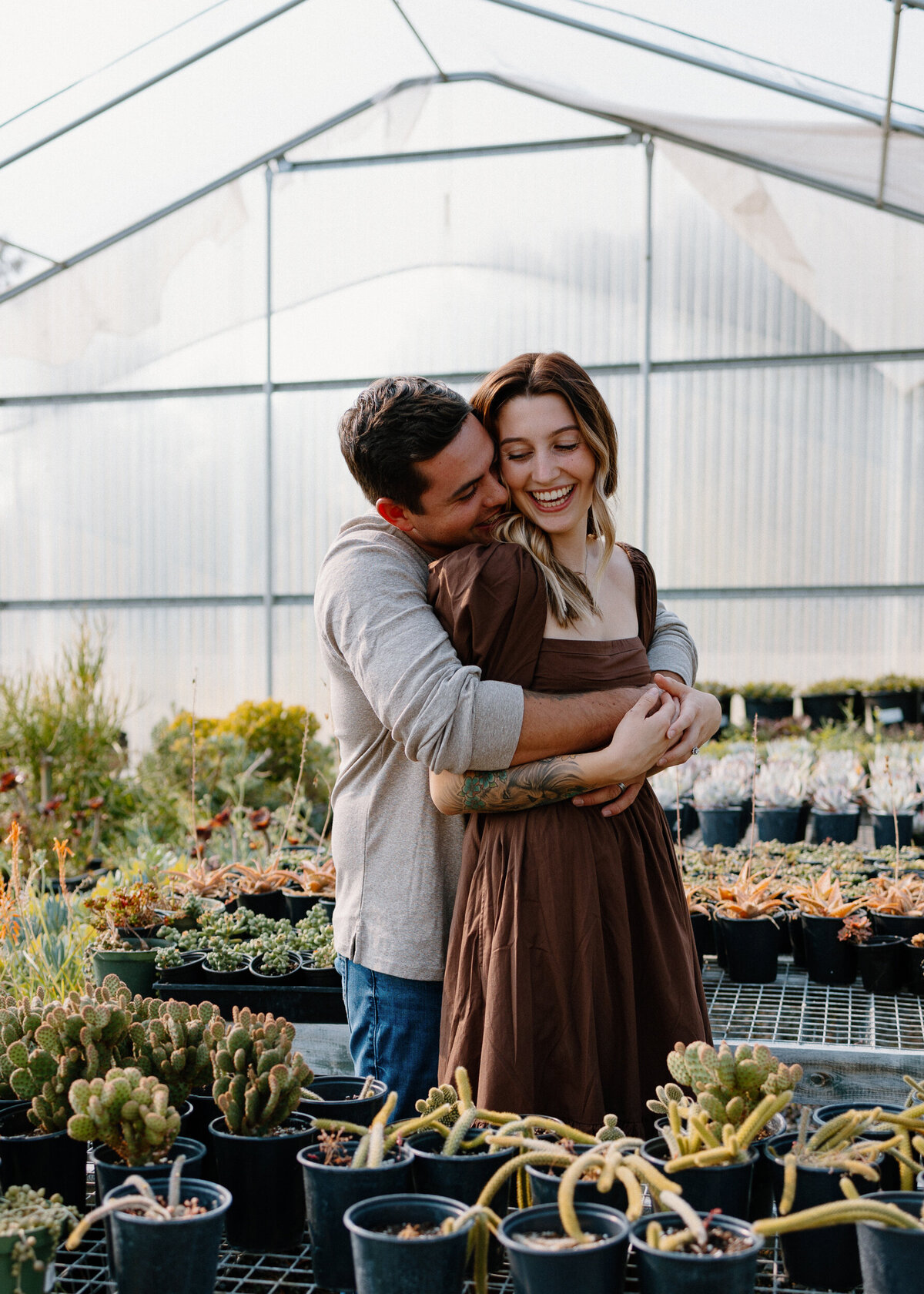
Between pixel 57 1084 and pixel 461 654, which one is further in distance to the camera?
pixel 461 654

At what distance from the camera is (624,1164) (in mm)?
909

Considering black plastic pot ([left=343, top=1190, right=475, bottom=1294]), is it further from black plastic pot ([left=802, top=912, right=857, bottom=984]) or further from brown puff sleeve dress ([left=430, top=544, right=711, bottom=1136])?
black plastic pot ([left=802, top=912, right=857, bottom=984])

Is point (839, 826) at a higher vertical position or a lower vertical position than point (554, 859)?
lower

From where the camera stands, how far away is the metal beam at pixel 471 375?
8953 millimetres

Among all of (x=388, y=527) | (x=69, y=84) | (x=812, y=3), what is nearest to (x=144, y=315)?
(x=69, y=84)

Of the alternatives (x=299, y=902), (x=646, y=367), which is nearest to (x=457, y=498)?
Answer: (x=299, y=902)

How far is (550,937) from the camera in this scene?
1424 millimetres

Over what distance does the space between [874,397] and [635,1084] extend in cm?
851

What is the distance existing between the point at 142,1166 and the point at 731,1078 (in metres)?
0.52

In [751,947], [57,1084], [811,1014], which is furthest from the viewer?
[751,947]

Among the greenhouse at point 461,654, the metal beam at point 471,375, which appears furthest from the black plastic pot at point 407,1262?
the metal beam at point 471,375

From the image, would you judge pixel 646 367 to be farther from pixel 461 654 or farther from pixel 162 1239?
pixel 162 1239

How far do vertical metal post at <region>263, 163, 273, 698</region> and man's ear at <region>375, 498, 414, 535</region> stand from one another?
8087 mm

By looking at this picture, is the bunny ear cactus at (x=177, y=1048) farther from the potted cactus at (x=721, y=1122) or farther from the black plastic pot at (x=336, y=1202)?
the potted cactus at (x=721, y=1122)
